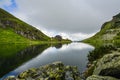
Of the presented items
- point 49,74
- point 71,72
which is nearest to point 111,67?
point 49,74

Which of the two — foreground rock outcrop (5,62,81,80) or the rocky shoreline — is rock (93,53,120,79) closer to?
the rocky shoreline

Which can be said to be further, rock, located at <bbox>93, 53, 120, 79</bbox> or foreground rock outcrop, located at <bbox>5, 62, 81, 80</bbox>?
foreground rock outcrop, located at <bbox>5, 62, 81, 80</bbox>

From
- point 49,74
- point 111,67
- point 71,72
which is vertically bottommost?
point 71,72

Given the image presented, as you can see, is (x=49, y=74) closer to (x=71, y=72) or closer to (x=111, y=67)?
(x=71, y=72)

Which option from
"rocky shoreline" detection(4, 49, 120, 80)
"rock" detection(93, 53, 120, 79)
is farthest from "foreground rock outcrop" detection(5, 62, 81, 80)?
"rock" detection(93, 53, 120, 79)

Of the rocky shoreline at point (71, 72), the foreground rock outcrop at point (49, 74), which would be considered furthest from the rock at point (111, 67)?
the foreground rock outcrop at point (49, 74)

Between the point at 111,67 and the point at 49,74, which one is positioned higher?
the point at 111,67

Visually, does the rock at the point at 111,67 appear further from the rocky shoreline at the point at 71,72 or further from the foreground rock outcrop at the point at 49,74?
the foreground rock outcrop at the point at 49,74

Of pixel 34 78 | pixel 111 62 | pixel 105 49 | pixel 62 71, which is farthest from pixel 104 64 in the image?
pixel 105 49

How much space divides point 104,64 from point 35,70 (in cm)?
1156

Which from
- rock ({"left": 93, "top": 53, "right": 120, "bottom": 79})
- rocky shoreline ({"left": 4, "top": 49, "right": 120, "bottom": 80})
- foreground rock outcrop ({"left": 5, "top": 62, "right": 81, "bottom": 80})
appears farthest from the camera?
foreground rock outcrop ({"left": 5, "top": 62, "right": 81, "bottom": 80})

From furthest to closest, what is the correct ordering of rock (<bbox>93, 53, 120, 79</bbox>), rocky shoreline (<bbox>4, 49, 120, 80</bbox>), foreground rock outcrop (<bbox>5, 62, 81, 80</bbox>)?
foreground rock outcrop (<bbox>5, 62, 81, 80</bbox>)
rocky shoreline (<bbox>4, 49, 120, 80</bbox>)
rock (<bbox>93, 53, 120, 79</bbox>)

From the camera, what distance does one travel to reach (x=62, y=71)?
121 feet

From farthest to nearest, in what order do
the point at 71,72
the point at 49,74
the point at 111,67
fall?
the point at 71,72 → the point at 49,74 → the point at 111,67
